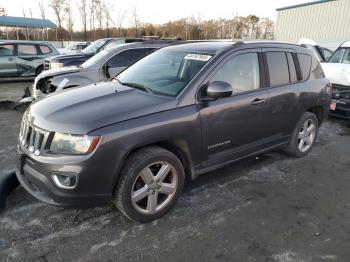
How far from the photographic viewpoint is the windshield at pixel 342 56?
27.4 feet

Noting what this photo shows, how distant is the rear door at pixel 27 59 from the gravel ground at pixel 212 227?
1098 centimetres

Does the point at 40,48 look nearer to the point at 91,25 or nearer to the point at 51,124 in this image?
the point at 51,124

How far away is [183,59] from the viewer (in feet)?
13.3

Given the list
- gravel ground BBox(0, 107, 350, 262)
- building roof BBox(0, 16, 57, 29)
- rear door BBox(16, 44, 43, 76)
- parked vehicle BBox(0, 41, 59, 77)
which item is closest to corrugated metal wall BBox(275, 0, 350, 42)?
parked vehicle BBox(0, 41, 59, 77)

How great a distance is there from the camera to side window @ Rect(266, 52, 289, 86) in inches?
173

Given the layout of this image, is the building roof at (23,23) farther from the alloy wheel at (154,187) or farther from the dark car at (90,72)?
the alloy wheel at (154,187)

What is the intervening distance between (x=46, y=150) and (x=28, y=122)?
0.53 meters

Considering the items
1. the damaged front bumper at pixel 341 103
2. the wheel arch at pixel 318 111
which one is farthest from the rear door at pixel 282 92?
the damaged front bumper at pixel 341 103

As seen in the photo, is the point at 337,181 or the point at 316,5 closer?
the point at 337,181

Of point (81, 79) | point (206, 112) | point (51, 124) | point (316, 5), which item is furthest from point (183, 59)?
point (316, 5)

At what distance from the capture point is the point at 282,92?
4469 millimetres

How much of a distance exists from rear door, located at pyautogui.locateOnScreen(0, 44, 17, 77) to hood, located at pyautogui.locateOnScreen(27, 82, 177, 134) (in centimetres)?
1110

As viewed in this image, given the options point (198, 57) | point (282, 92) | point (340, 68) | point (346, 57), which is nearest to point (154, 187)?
point (198, 57)

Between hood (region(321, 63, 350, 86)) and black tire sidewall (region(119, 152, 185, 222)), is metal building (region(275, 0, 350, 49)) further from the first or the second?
black tire sidewall (region(119, 152, 185, 222))
